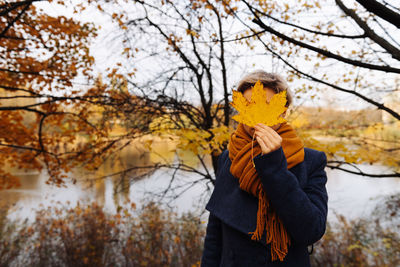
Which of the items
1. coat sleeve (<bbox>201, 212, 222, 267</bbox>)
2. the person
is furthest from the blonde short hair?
coat sleeve (<bbox>201, 212, 222, 267</bbox>)

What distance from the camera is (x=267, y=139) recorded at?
866 mm

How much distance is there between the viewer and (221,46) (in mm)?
4312

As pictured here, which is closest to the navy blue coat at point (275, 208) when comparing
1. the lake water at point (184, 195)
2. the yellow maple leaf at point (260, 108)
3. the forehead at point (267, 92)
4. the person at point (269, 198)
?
the person at point (269, 198)

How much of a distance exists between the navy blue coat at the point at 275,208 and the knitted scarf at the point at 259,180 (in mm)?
43

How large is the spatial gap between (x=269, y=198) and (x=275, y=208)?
0.04m

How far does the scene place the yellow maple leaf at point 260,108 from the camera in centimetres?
87

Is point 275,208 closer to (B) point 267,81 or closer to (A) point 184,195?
(B) point 267,81

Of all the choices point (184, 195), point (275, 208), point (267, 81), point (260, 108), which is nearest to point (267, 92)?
point (267, 81)

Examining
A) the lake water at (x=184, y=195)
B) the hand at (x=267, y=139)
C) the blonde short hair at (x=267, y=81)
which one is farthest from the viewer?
the lake water at (x=184, y=195)

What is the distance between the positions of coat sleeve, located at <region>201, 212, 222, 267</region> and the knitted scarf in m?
0.33

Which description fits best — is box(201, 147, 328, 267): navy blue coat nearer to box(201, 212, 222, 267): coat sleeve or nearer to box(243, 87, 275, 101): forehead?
box(201, 212, 222, 267): coat sleeve

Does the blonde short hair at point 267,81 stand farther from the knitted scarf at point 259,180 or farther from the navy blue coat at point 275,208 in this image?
the navy blue coat at point 275,208

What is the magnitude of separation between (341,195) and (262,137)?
1248 centimetres

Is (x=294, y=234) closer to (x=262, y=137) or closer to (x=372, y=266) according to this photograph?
(x=262, y=137)
